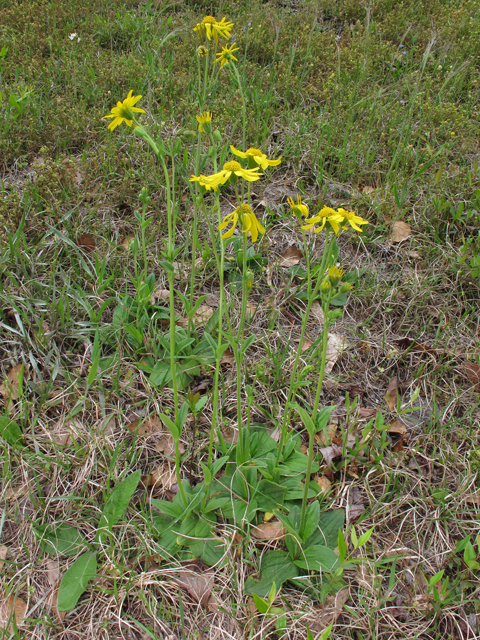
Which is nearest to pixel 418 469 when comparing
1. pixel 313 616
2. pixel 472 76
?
pixel 313 616

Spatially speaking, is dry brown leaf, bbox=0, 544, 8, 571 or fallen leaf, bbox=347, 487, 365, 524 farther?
fallen leaf, bbox=347, 487, 365, 524

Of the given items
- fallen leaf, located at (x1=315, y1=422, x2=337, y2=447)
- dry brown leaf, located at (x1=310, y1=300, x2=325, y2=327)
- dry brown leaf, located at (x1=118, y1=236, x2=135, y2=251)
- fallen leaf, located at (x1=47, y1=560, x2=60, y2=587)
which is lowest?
fallen leaf, located at (x1=47, y1=560, x2=60, y2=587)

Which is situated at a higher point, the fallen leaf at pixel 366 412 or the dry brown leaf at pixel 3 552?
the fallen leaf at pixel 366 412

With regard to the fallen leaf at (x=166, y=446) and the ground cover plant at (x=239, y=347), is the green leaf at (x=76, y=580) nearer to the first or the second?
the ground cover plant at (x=239, y=347)

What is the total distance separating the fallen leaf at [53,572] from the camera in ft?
5.39

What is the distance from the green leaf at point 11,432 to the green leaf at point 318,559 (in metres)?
1.24

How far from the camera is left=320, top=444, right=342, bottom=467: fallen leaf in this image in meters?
1.97

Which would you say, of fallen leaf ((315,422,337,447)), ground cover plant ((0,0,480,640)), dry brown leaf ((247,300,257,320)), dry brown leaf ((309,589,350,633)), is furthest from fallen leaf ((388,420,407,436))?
dry brown leaf ((247,300,257,320))

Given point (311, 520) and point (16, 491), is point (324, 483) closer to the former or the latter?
point (311, 520)

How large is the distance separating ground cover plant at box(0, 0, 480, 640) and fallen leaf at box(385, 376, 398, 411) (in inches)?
0.7

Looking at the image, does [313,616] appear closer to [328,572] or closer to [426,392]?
[328,572]

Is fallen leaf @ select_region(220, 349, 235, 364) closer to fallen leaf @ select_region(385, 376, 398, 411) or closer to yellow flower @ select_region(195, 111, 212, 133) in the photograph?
fallen leaf @ select_region(385, 376, 398, 411)

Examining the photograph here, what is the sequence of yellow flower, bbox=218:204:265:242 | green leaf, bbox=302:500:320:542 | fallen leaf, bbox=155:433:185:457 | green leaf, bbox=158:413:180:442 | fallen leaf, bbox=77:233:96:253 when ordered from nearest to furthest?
1. yellow flower, bbox=218:204:265:242
2. green leaf, bbox=158:413:180:442
3. green leaf, bbox=302:500:320:542
4. fallen leaf, bbox=155:433:185:457
5. fallen leaf, bbox=77:233:96:253

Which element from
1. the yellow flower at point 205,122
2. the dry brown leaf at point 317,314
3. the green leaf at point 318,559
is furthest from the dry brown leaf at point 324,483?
the yellow flower at point 205,122
